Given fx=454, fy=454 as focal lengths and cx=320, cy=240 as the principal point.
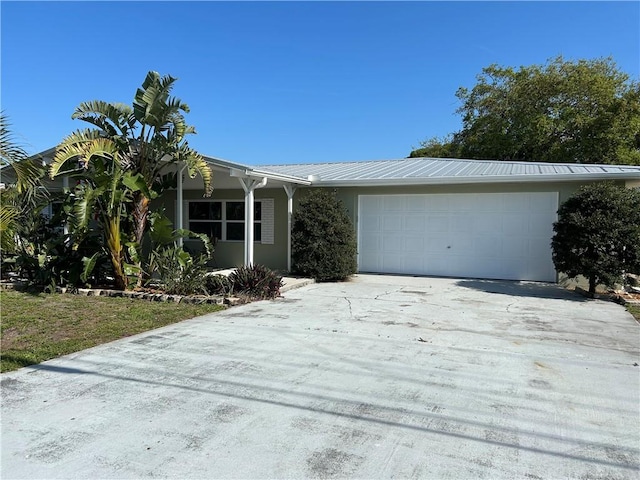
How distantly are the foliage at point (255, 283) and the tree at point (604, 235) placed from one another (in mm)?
6051

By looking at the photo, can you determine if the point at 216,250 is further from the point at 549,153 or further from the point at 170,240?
the point at 549,153

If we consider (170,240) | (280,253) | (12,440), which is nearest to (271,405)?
(12,440)

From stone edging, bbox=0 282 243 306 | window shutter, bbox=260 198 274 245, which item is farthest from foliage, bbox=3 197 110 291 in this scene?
window shutter, bbox=260 198 274 245

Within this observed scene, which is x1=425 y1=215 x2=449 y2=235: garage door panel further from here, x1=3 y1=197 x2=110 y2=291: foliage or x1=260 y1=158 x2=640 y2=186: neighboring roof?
x1=3 y1=197 x2=110 y2=291: foliage

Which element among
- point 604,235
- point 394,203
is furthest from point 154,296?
point 604,235

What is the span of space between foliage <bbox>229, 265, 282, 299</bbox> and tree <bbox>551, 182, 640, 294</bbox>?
605 cm

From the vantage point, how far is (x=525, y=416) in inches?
143

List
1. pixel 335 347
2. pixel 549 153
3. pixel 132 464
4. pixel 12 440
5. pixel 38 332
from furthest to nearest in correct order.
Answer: pixel 549 153
pixel 38 332
pixel 335 347
pixel 12 440
pixel 132 464

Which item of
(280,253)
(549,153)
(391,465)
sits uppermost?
(549,153)

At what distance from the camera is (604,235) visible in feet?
29.0

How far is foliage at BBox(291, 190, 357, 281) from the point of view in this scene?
1145cm

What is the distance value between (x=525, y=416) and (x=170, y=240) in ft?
25.2

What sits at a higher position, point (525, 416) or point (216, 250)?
point (216, 250)

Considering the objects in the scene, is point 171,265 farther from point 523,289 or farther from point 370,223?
point 523,289
